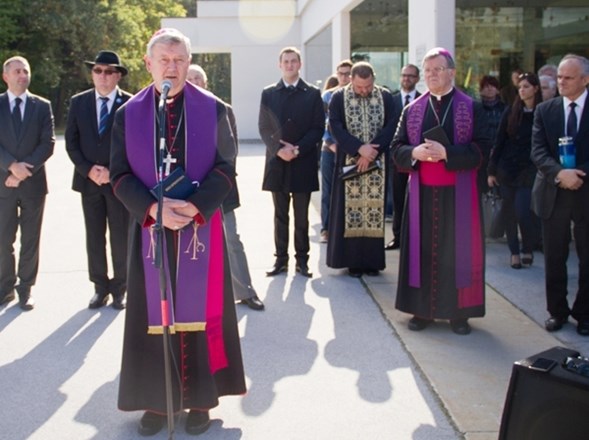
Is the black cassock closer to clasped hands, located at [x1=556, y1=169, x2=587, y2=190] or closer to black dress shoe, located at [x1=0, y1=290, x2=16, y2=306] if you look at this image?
clasped hands, located at [x1=556, y1=169, x2=587, y2=190]

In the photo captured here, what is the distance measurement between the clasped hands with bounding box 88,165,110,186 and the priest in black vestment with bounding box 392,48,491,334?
238 cm

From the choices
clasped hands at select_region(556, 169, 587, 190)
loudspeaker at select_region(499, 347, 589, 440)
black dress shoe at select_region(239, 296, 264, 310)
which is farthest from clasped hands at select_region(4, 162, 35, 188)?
loudspeaker at select_region(499, 347, 589, 440)

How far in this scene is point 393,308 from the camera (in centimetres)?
662

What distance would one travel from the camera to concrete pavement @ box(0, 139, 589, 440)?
4.35 m

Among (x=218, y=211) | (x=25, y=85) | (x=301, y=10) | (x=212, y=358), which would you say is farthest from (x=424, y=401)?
(x=301, y=10)

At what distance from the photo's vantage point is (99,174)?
638cm

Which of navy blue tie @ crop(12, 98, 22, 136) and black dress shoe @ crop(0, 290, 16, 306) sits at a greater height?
navy blue tie @ crop(12, 98, 22, 136)

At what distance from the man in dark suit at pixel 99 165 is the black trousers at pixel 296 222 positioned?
68.9 inches

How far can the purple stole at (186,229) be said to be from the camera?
13.4ft

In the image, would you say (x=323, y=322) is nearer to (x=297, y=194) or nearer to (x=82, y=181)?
(x=297, y=194)

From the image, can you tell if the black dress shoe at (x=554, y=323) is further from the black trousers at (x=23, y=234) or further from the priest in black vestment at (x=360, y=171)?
the black trousers at (x=23, y=234)

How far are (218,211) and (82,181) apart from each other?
2.77 metres

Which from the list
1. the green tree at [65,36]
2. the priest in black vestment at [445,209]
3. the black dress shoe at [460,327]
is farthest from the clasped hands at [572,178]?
the green tree at [65,36]

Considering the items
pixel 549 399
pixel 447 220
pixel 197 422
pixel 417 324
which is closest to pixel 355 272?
pixel 417 324
